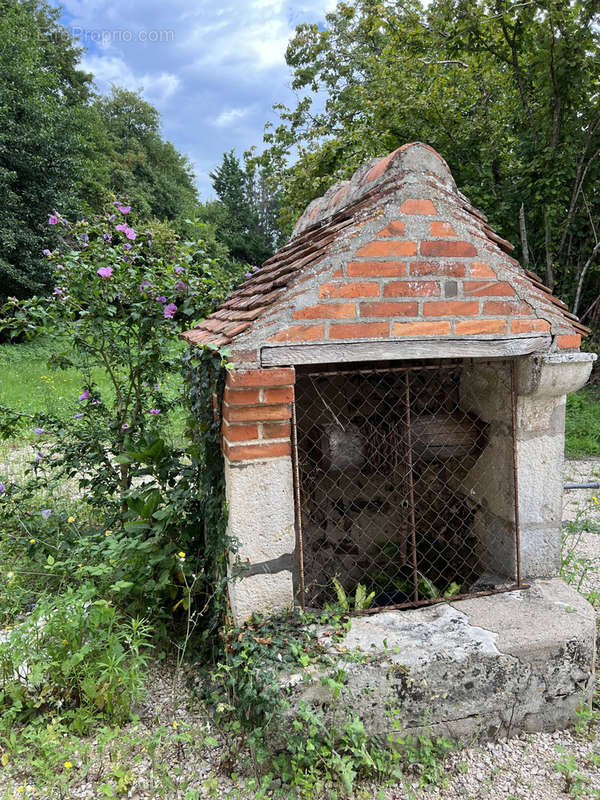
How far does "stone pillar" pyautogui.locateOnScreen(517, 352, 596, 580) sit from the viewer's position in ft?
8.64

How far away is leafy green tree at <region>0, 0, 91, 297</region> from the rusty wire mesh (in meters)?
13.4

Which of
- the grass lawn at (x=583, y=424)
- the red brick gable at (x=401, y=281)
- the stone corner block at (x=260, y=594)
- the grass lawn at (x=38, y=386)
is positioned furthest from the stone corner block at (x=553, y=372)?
the grass lawn at (x=583, y=424)

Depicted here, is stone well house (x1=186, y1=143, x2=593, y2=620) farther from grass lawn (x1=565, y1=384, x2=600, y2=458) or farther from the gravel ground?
grass lawn (x1=565, y1=384, x2=600, y2=458)

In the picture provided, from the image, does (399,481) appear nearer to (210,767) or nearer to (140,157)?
(210,767)

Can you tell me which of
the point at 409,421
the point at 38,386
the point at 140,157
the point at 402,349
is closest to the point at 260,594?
Result: the point at 409,421

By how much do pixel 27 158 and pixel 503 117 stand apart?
41.8 ft

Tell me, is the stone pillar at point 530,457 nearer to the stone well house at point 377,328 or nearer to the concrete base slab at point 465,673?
the stone well house at point 377,328

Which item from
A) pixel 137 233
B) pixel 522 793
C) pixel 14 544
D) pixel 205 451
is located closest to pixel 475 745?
pixel 522 793

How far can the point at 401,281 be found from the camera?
231 cm

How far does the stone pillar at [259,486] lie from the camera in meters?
2.23

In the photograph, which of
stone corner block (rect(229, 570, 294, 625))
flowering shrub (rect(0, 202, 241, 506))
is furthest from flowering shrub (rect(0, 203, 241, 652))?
stone corner block (rect(229, 570, 294, 625))

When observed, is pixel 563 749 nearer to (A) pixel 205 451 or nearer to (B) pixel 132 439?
(A) pixel 205 451

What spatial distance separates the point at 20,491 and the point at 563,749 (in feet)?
12.1

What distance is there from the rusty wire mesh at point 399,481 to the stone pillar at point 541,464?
16 cm
